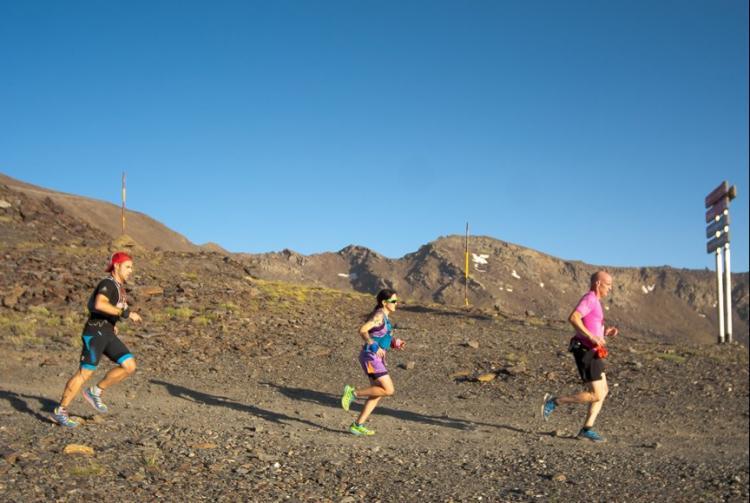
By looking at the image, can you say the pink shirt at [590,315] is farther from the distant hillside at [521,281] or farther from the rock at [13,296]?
the distant hillside at [521,281]

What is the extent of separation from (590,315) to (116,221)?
41.0 metres

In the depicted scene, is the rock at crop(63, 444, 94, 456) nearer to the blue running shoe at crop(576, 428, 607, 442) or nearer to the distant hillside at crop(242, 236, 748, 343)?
the blue running shoe at crop(576, 428, 607, 442)

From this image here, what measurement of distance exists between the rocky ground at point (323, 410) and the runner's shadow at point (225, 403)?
4 centimetres

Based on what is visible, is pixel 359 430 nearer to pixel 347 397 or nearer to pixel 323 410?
pixel 347 397

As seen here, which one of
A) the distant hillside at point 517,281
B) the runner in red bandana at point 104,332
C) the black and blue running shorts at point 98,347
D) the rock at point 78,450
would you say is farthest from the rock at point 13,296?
the distant hillside at point 517,281

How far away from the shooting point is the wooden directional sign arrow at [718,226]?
2177 cm

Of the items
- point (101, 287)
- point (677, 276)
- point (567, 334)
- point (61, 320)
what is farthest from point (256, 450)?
point (677, 276)

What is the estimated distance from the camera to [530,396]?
1207 centimetres

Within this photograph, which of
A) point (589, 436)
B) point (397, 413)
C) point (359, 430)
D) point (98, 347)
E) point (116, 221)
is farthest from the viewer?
point (116, 221)

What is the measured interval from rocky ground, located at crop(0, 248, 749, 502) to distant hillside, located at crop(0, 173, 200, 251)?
21.3 meters

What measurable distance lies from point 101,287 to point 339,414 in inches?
154

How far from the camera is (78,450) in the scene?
6.07 meters

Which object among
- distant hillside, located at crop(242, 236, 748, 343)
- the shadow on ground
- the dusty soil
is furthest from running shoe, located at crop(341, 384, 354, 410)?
distant hillside, located at crop(242, 236, 748, 343)

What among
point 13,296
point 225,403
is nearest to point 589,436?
point 225,403
